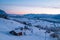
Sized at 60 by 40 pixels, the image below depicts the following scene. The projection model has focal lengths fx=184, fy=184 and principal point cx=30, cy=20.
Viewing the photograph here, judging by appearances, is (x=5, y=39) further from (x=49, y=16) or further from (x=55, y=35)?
(x=49, y=16)

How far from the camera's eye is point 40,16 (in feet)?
246

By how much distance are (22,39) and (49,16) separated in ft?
190

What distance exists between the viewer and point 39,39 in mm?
16406

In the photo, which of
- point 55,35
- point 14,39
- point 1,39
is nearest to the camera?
point 1,39

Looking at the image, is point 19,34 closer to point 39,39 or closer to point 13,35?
point 13,35

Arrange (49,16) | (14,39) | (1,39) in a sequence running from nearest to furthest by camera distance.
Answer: (1,39), (14,39), (49,16)

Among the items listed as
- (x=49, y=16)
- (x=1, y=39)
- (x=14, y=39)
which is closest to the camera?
(x=1, y=39)

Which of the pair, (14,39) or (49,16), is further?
(49,16)

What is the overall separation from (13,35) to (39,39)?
237cm

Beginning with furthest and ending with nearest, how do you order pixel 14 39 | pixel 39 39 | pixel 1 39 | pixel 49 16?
pixel 49 16, pixel 39 39, pixel 14 39, pixel 1 39

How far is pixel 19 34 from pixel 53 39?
3.23 meters

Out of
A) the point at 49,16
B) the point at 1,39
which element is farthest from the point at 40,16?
the point at 1,39

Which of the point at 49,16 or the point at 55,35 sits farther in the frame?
the point at 49,16

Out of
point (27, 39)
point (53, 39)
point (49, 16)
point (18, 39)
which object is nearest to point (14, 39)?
point (18, 39)
